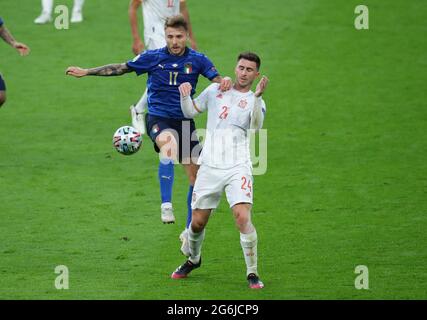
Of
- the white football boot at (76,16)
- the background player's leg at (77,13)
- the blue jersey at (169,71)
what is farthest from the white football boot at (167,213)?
the white football boot at (76,16)

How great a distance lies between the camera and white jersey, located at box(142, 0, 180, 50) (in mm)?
16734

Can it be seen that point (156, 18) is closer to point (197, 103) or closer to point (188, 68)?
point (188, 68)

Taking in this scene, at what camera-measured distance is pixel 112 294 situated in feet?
34.7

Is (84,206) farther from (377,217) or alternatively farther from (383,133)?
(383,133)

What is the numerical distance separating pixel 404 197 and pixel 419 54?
26.3 feet

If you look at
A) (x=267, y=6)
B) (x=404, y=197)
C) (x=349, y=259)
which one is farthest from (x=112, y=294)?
(x=267, y=6)

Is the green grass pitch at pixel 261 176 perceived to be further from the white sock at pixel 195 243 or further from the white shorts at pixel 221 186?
the white shorts at pixel 221 186

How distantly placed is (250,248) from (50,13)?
45.7ft

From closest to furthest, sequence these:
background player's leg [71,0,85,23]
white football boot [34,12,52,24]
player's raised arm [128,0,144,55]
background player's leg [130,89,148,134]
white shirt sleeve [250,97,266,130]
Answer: white shirt sleeve [250,97,266,130]
player's raised arm [128,0,144,55]
background player's leg [130,89,148,134]
background player's leg [71,0,85,23]
white football boot [34,12,52,24]

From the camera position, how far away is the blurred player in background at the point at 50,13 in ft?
75.6

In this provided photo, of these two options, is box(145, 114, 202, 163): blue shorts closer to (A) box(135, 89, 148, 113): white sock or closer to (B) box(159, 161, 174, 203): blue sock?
(B) box(159, 161, 174, 203): blue sock

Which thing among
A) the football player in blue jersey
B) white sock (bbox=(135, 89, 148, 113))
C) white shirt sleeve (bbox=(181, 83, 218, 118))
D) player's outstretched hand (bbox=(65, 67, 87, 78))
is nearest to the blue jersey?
the football player in blue jersey

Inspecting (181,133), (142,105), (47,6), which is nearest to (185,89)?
(181,133)

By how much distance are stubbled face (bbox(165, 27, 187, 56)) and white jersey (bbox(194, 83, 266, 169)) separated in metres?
1.02
